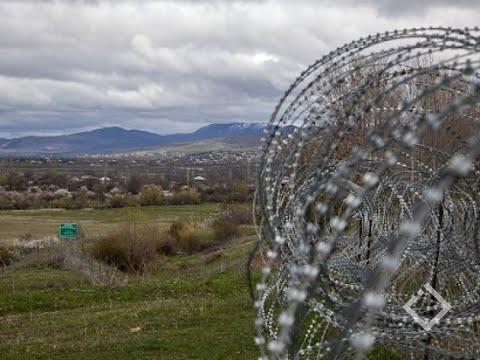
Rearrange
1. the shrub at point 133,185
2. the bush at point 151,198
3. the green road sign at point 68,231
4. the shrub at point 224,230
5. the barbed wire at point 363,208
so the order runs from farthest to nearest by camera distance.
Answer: the shrub at point 133,185 → the bush at point 151,198 → the shrub at point 224,230 → the green road sign at point 68,231 → the barbed wire at point 363,208

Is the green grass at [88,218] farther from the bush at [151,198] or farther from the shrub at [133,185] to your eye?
the shrub at [133,185]

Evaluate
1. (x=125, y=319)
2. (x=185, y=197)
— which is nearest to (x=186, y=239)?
(x=125, y=319)

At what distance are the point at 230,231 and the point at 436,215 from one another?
30052 mm

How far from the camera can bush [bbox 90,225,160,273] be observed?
26688mm

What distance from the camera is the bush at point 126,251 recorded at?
26688mm

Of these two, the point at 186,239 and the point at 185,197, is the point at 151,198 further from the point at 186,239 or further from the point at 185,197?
the point at 186,239

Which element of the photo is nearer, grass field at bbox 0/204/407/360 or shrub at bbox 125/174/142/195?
grass field at bbox 0/204/407/360

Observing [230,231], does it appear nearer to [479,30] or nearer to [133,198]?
[133,198]

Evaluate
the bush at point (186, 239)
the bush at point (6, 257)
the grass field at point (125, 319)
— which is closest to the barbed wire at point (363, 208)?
the grass field at point (125, 319)

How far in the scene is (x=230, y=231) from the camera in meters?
36.8

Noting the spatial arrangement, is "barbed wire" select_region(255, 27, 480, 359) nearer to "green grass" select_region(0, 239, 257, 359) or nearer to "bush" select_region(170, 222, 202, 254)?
"green grass" select_region(0, 239, 257, 359)

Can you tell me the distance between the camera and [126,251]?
26.7 metres

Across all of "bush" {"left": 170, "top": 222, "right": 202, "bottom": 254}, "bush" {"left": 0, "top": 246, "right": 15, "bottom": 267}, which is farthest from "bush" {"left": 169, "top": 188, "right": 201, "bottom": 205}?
"bush" {"left": 0, "top": 246, "right": 15, "bottom": 267}

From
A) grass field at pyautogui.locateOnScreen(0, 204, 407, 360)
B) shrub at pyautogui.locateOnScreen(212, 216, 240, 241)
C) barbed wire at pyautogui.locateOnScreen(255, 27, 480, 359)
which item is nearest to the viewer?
barbed wire at pyautogui.locateOnScreen(255, 27, 480, 359)
